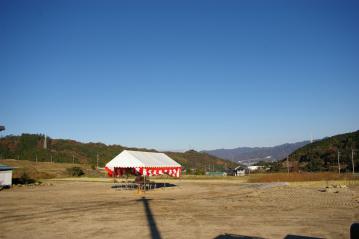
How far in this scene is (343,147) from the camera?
78.4m

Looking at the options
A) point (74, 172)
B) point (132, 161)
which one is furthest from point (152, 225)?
point (74, 172)

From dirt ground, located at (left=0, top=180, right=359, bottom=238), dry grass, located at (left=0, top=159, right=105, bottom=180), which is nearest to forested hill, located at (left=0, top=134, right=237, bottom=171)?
dry grass, located at (left=0, top=159, right=105, bottom=180)

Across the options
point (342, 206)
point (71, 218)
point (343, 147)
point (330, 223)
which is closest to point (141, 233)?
point (71, 218)

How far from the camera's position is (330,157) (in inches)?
2904

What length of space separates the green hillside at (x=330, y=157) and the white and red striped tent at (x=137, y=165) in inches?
1705

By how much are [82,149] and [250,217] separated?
336 feet

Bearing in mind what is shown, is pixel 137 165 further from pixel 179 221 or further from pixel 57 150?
pixel 57 150

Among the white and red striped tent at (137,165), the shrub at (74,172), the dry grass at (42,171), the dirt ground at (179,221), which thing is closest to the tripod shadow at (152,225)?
the dirt ground at (179,221)

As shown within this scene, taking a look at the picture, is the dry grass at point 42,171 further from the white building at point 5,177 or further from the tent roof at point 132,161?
the tent roof at point 132,161

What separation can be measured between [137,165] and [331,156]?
2301 inches

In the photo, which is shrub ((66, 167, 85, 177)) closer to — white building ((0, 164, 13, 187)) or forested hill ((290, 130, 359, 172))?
white building ((0, 164, 13, 187))

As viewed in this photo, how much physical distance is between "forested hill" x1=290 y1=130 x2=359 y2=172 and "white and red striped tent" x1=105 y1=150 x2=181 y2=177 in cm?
4330

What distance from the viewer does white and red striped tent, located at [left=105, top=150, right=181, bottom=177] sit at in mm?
26839

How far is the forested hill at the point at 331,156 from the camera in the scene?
2640 inches
